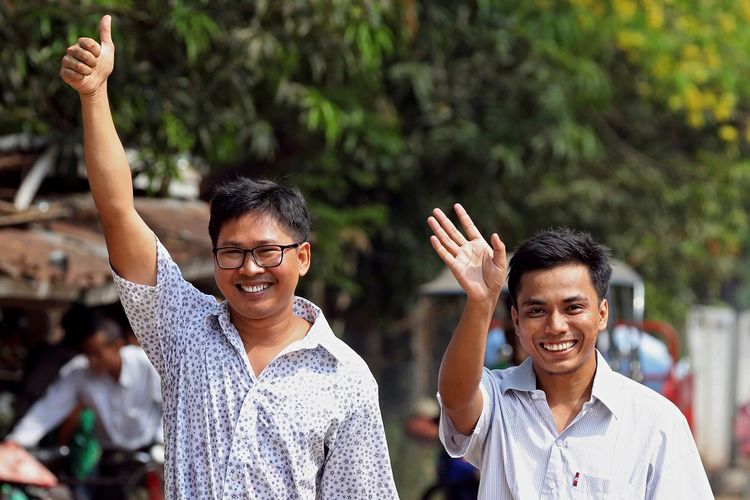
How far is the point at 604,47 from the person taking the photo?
1309 centimetres

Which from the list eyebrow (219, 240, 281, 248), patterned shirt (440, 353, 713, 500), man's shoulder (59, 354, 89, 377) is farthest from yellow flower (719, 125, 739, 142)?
eyebrow (219, 240, 281, 248)

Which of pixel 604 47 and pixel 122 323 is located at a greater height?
pixel 604 47

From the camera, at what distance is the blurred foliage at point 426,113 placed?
7402mm

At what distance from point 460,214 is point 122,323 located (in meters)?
4.28

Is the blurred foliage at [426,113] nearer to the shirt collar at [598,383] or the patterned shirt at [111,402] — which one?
the patterned shirt at [111,402]

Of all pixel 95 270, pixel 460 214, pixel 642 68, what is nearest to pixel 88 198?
pixel 95 270

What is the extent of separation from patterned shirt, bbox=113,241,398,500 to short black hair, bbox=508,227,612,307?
0.51 meters

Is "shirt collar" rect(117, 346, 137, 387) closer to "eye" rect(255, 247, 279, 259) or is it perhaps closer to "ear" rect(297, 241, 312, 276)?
"ear" rect(297, 241, 312, 276)

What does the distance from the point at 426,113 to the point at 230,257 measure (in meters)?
8.52

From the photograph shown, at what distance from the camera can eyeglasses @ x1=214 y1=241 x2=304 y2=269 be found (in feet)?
10.8

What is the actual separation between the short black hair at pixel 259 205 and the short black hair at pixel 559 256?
570mm

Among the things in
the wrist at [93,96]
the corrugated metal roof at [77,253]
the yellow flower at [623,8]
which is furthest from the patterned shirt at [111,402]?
the yellow flower at [623,8]

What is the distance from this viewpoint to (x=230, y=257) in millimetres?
3299

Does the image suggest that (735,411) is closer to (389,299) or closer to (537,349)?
(389,299)
